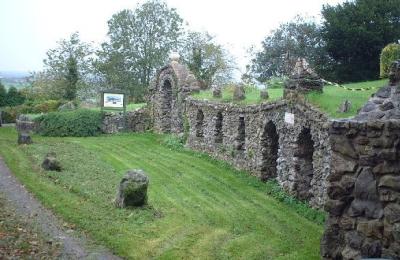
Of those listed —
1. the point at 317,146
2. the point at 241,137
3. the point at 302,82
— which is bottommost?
the point at 241,137

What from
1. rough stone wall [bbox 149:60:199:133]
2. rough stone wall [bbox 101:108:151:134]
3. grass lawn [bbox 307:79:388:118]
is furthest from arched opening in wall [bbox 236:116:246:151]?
rough stone wall [bbox 101:108:151:134]

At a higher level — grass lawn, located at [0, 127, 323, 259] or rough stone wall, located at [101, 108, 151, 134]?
rough stone wall, located at [101, 108, 151, 134]

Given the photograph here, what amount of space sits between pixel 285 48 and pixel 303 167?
28050mm

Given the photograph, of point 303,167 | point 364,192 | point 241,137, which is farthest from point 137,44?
point 364,192

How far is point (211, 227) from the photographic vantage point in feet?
44.0

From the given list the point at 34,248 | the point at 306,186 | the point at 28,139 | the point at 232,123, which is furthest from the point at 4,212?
the point at 28,139

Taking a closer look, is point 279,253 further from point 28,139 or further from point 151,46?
point 151,46

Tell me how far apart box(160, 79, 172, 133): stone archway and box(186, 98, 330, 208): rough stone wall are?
449 centimetres

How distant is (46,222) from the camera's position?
13.2 metres

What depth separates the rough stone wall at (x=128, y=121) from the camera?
102 feet

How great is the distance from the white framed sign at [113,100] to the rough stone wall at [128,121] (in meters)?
0.49

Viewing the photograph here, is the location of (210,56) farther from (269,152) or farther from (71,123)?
(269,152)

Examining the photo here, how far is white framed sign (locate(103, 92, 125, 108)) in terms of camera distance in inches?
1230

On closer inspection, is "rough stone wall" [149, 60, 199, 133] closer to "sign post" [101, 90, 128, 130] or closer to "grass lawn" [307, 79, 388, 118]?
"sign post" [101, 90, 128, 130]
